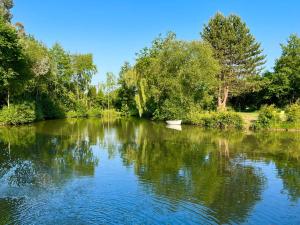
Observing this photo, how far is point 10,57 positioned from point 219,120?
2368 centimetres

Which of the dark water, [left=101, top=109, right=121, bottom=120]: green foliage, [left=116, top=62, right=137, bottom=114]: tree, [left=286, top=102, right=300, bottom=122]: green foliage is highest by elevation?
[left=116, top=62, right=137, bottom=114]: tree

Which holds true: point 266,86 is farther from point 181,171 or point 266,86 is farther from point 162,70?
point 181,171

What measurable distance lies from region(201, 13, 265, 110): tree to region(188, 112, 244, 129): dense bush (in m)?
11.8

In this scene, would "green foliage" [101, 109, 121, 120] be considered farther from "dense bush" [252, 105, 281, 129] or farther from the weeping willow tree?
"dense bush" [252, 105, 281, 129]

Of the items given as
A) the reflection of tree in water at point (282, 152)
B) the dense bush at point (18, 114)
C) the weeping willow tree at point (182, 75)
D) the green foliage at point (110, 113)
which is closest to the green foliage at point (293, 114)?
the reflection of tree in water at point (282, 152)

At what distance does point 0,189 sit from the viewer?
14.6 metres

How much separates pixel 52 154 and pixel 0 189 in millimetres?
8396

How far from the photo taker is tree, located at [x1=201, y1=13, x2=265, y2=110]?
188 feet

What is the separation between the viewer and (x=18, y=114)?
150 feet

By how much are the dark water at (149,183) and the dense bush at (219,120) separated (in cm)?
1266

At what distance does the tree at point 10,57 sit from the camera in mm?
34750

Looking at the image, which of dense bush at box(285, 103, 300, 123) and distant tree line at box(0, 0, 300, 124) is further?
distant tree line at box(0, 0, 300, 124)

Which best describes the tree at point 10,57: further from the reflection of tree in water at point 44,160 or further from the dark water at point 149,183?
the dark water at point 149,183

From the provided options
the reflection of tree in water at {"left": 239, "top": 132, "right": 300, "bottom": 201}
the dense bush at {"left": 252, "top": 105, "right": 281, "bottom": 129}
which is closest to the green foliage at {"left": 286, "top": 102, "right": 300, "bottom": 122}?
the dense bush at {"left": 252, "top": 105, "right": 281, "bottom": 129}
